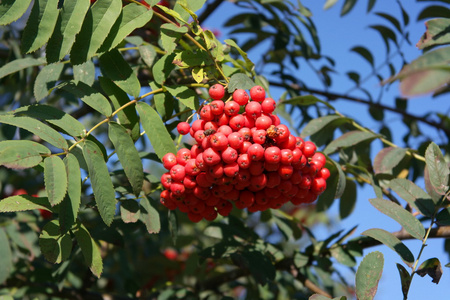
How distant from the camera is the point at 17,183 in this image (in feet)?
10.2

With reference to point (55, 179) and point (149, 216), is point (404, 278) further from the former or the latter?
point (55, 179)

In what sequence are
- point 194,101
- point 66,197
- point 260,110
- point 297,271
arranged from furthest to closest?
point 297,271 → point 194,101 → point 260,110 → point 66,197

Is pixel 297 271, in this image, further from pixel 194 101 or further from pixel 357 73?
pixel 357 73

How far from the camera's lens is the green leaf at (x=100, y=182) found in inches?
53.5

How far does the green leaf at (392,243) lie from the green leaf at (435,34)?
0.57 meters

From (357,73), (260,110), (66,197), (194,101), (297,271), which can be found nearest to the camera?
(66,197)

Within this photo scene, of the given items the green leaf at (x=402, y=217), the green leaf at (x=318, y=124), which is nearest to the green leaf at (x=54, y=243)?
the green leaf at (x=402, y=217)

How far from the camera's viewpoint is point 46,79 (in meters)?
1.86

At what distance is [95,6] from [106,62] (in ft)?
0.72

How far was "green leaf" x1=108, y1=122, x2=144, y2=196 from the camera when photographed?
57.7 inches

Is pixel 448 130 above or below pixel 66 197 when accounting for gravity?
below

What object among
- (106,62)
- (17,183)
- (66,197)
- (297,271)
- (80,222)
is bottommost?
(297,271)

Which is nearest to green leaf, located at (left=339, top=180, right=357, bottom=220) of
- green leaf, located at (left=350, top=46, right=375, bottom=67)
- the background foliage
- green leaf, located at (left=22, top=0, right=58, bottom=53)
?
the background foliage

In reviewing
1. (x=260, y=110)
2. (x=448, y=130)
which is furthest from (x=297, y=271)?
(x=448, y=130)
